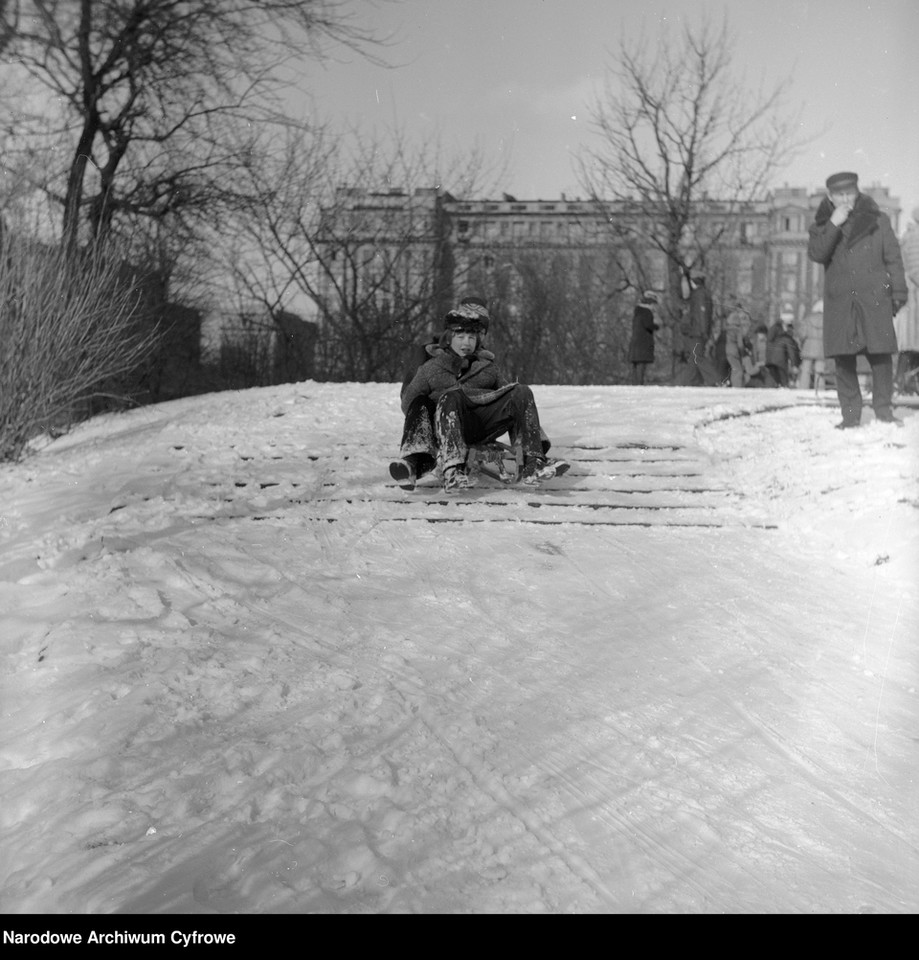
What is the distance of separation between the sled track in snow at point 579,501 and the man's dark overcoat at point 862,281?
1621mm

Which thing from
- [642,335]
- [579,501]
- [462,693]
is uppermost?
[642,335]

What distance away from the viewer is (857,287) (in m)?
8.43

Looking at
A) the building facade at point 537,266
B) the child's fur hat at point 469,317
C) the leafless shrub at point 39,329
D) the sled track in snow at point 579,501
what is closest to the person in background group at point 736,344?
the building facade at point 537,266

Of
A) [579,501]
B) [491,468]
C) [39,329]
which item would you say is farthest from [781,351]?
[39,329]

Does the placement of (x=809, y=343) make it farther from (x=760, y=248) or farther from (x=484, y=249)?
(x=760, y=248)

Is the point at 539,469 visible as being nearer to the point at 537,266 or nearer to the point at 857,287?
the point at 857,287

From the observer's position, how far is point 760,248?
25.0m

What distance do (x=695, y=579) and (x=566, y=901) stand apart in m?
3.05

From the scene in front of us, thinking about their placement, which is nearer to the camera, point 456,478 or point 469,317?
point 456,478

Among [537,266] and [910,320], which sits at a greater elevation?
[537,266]

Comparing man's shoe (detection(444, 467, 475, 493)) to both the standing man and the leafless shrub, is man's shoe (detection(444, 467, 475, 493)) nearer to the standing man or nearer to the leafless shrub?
the standing man

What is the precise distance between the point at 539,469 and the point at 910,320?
24.6 feet

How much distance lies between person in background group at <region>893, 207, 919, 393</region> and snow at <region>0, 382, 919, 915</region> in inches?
91.4

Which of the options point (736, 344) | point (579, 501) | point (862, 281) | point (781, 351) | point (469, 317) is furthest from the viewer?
point (781, 351)
